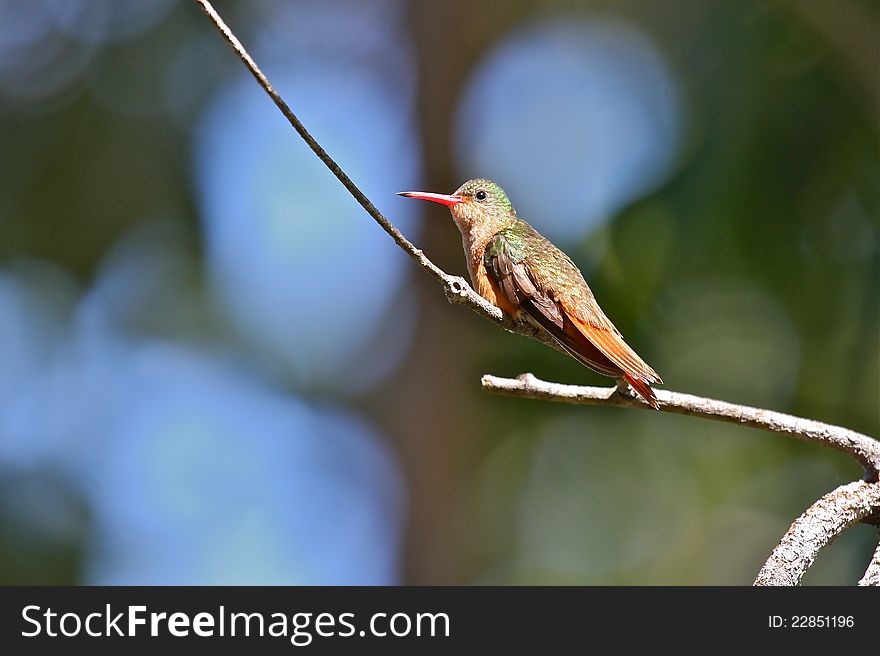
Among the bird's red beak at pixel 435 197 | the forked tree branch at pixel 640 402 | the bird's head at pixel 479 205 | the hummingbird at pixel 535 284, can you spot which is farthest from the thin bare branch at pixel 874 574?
the bird's head at pixel 479 205

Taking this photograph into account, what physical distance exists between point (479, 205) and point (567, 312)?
125 cm

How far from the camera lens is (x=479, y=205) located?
5.14 m

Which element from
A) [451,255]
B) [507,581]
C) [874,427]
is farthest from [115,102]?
[874,427]

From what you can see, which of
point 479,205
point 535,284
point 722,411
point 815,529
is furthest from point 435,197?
point 815,529

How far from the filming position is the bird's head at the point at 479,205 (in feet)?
16.6

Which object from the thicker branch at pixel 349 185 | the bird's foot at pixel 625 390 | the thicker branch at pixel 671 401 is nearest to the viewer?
the thicker branch at pixel 349 185

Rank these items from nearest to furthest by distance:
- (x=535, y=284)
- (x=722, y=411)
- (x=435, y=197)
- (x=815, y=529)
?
(x=815, y=529)
(x=722, y=411)
(x=535, y=284)
(x=435, y=197)

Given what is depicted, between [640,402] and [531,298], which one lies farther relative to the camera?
[531,298]

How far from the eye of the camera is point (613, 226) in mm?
8586

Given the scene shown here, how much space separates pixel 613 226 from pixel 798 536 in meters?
6.01

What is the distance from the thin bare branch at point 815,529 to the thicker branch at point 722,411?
0.14 m

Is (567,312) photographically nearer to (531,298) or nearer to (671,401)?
(531,298)

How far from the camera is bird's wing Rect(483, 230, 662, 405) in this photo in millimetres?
3508

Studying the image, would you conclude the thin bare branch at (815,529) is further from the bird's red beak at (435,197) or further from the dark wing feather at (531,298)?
the bird's red beak at (435,197)
